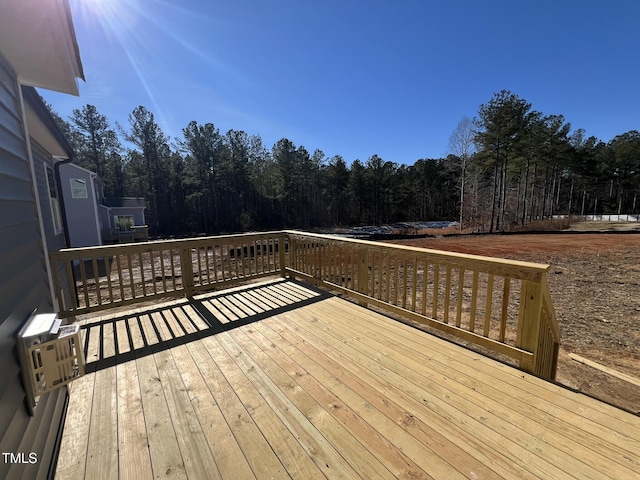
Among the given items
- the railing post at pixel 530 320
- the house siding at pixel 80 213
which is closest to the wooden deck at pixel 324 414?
the railing post at pixel 530 320

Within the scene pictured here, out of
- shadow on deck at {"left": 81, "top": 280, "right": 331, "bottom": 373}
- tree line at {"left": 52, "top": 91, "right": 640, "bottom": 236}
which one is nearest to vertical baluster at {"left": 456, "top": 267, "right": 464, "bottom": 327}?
shadow on deck at {"left": 81, "top": 280, "right": 331, "bottom": 373}

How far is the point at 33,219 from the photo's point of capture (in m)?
1.86

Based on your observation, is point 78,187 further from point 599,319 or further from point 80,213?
point 599,319

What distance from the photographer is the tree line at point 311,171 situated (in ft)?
71.0

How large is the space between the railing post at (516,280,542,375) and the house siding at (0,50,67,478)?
294cm

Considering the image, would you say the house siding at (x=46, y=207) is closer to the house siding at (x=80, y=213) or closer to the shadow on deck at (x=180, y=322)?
the shadow on deck at (x=180, y=322)

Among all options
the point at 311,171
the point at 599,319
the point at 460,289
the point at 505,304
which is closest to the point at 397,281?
the point at 460,289

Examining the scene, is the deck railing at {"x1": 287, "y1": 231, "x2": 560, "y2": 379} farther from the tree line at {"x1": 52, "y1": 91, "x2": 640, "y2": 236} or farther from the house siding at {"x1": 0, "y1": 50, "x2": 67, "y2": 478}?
the tree line at {"x1": 52, "y1": 91, "x2": 640, "y2": 236}

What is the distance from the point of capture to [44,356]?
53.6 inches

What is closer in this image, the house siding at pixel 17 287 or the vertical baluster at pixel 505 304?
the house siding at pixel 17 287

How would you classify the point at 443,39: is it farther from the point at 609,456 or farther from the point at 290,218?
the point at 290,218

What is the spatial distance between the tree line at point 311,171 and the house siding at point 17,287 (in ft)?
78.3

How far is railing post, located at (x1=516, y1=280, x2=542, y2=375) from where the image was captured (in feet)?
6.72

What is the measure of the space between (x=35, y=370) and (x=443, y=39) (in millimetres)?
12586
